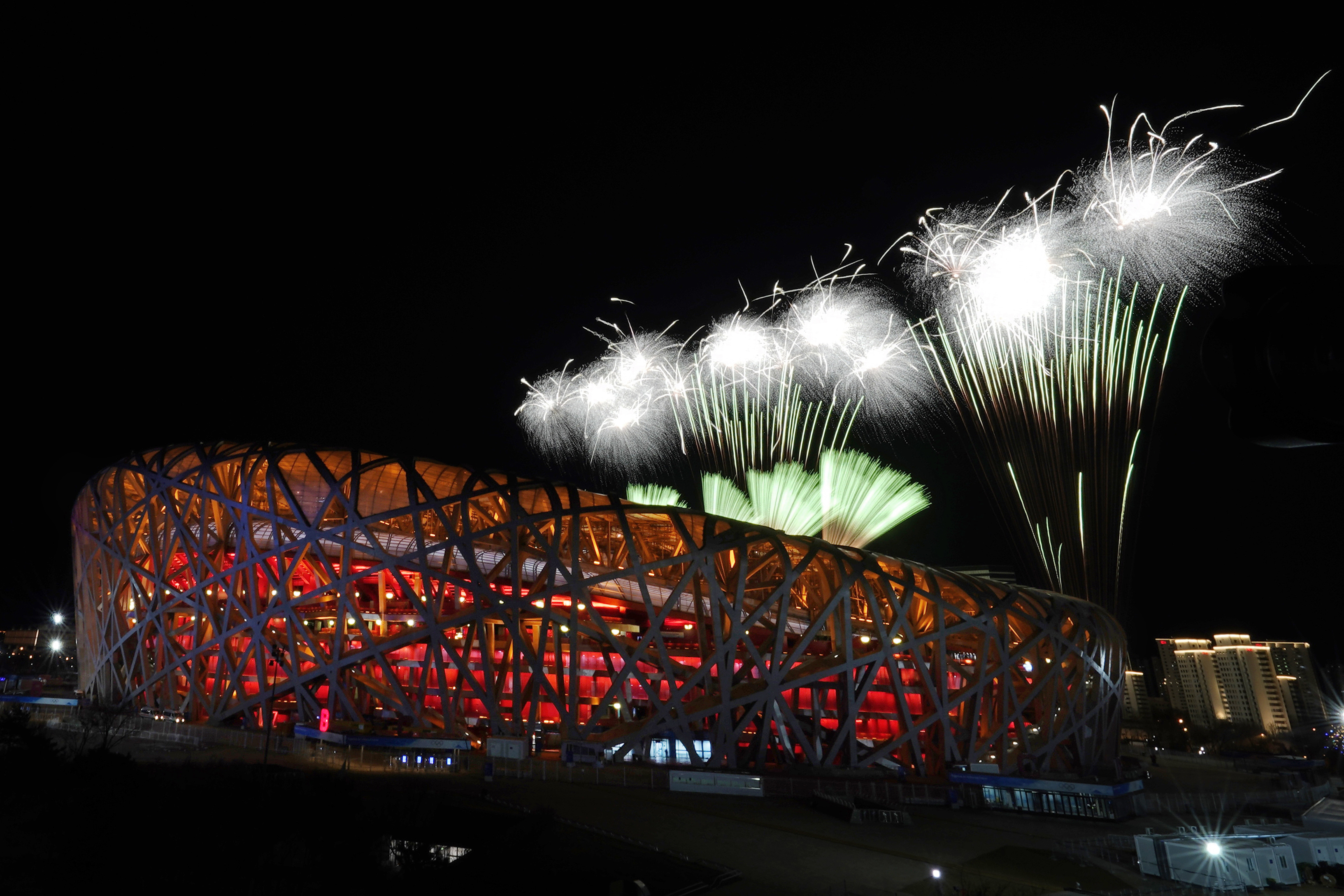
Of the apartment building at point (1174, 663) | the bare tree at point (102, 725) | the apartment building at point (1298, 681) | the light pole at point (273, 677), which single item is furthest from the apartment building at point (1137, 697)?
the bare tree at point (102, 725)

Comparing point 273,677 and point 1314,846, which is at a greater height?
point 273,677

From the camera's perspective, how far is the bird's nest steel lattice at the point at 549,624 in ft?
127

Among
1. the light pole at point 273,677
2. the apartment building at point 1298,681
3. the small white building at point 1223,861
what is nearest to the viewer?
the small white building at point 1223,861

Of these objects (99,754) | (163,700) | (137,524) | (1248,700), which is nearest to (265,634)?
(163,700)

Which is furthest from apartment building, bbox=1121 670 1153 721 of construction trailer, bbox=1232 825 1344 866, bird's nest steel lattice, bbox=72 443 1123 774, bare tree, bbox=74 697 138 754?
bare tree, bbox=74 697 138 754

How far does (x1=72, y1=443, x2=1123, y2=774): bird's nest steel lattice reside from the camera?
38.8 m

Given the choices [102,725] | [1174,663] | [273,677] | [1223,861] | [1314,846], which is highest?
[273,677]

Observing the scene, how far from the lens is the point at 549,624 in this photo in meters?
39.6

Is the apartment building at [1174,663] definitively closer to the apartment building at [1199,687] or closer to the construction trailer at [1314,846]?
the apartment building at [1199,687]

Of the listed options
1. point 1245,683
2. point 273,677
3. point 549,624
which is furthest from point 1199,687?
point 273,677

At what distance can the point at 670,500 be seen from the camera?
57.9 m

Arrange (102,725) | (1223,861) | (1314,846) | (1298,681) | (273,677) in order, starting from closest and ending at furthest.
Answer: (1223,861) < (1314,846) < (102,725) < (273,677) < (1298,681)

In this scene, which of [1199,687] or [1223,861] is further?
[1199,687]

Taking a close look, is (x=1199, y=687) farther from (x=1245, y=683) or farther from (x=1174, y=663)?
(x=1245, y=683)
